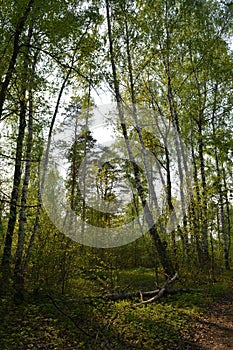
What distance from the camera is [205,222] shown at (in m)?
9.43

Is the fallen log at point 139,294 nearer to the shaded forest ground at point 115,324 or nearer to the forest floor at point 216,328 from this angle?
the shaded forest ground at point 115,324

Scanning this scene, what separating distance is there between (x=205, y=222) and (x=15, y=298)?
17.9 feet

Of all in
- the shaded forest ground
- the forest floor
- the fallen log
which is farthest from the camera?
the fallen log

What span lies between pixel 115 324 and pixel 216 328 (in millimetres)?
1872

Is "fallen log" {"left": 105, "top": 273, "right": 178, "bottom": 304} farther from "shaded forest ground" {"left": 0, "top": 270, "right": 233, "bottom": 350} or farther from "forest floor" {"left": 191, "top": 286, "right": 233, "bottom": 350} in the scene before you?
"forest floor" {"left": 191, "top": 286, "right": 233, "bottom": 350}

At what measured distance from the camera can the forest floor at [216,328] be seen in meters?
5.32

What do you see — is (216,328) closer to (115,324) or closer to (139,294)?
(115,324)

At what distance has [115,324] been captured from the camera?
597 centimetres

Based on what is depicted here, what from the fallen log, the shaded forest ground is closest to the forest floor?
the shaded forest ground

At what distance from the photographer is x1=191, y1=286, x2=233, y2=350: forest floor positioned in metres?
5.32

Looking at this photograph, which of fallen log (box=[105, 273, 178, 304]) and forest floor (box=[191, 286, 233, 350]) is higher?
fallen log (box=[105, 273, 178, 304])

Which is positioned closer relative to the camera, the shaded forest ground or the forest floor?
the shaded forest ground

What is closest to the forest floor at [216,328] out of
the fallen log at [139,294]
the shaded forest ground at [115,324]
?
the shaded forest ground at [115,324]

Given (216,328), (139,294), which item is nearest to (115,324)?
(216,328)
